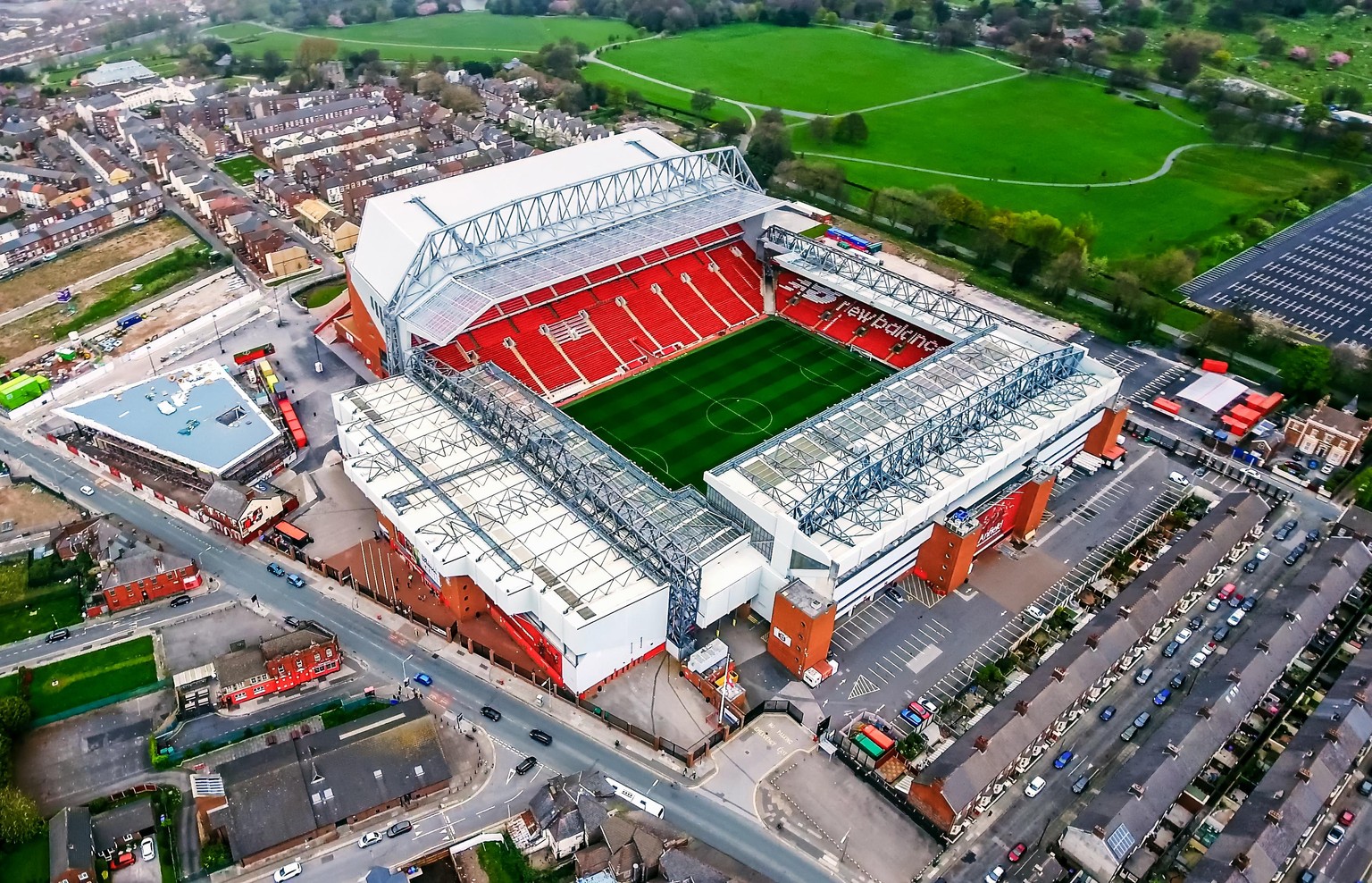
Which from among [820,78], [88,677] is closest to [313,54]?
[820,78]

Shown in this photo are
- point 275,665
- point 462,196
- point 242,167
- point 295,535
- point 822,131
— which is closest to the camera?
point 275,665

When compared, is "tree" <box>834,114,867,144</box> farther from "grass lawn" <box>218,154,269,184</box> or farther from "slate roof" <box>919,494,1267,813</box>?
"slate roof" <box>919,494,1267,813</box>

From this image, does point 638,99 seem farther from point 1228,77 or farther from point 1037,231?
point 1228,77

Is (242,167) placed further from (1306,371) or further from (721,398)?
(1306,371)

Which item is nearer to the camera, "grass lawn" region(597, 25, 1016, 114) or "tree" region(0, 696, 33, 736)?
"tree" region(0, 696, 33, 736)

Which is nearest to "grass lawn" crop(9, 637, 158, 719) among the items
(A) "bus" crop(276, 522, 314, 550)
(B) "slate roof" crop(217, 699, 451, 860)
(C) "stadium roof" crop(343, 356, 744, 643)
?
(A) "bus" crop(276, 522, 314, 550)
